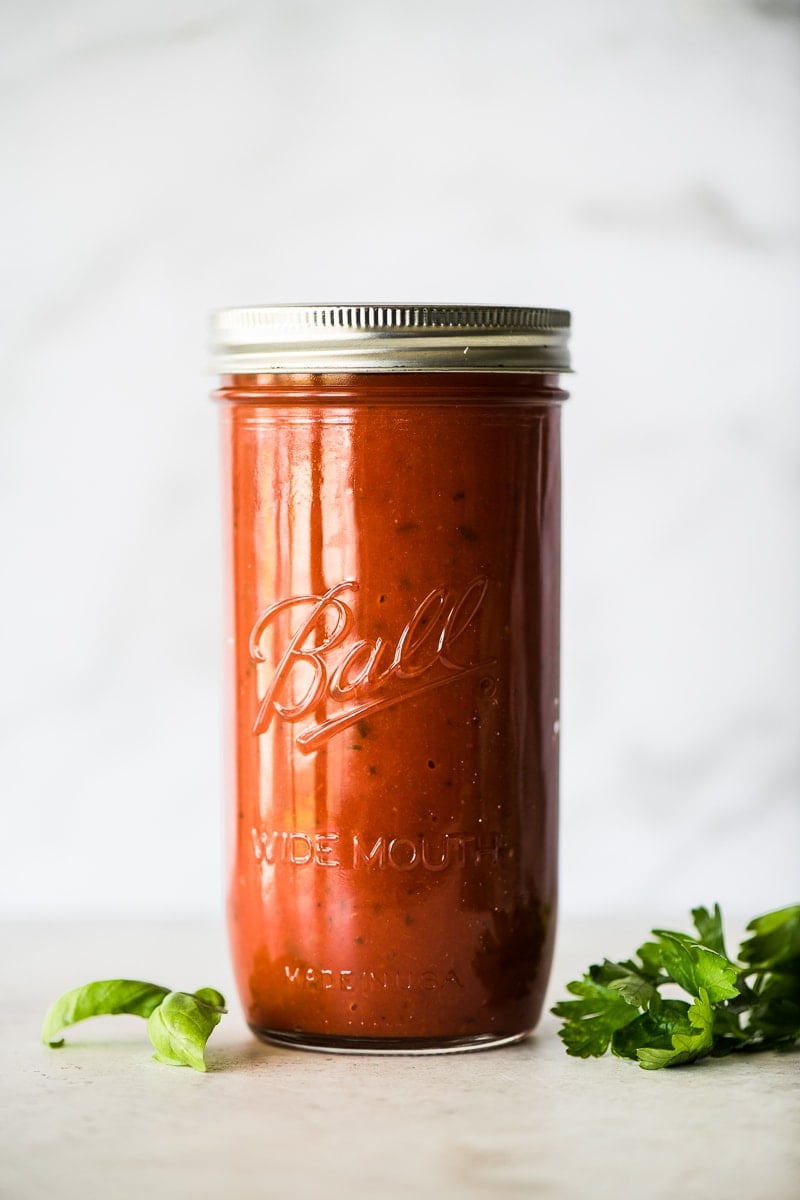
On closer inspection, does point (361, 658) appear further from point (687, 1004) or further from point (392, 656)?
point (687, 1004)

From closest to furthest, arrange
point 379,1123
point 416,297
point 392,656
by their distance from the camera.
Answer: point 379,1123 → point 392,656 → point 416,297

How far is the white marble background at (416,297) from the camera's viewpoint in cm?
163

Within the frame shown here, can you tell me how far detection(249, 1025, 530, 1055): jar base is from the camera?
1138 millimetres

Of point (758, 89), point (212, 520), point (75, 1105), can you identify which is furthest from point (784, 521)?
point (75, 1105)

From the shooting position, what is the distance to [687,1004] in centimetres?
112

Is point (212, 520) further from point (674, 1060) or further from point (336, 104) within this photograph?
point (674, 1060)

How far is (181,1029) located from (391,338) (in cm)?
45

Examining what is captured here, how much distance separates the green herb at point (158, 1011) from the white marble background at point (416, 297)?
0.56 meters

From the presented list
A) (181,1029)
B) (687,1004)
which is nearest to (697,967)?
(687,1004)

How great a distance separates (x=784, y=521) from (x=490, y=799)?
0.68 meters

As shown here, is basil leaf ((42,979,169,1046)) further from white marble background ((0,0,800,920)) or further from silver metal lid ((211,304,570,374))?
white marble background ((0,0,800,920))

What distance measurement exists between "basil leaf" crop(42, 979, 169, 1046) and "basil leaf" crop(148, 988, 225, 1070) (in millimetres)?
26

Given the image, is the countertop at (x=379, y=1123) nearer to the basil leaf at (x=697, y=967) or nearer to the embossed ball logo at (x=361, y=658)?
the basil leaf at (x=697, y=967)

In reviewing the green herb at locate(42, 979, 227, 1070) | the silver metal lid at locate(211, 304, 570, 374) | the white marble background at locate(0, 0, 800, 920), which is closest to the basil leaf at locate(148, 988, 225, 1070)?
the green herb at locate(42, 979, 227, 1070)
